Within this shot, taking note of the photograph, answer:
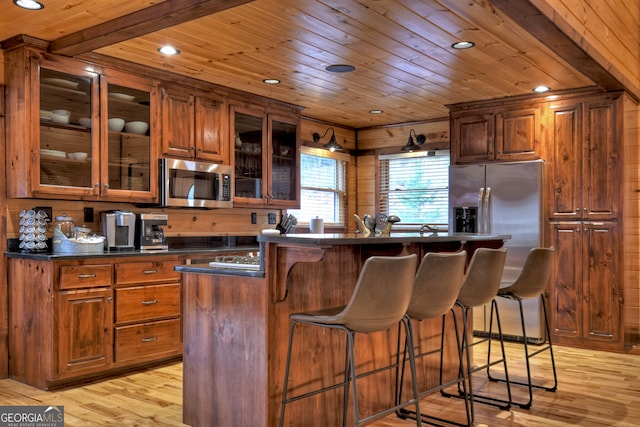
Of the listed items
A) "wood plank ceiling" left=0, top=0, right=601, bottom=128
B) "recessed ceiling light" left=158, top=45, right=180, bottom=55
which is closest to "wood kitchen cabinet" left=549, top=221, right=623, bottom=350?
"wood plank ceiling" left=0, top=0, right=601, bottom=128

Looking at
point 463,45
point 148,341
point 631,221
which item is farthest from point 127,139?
point 631,221

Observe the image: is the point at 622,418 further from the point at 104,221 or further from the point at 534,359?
the point at 104,221

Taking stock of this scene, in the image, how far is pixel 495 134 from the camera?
5582 mm

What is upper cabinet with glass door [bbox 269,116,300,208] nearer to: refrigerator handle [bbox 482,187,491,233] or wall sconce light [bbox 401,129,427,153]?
wall sconce light [bbox 401,129,427,153]

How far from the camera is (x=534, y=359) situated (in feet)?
15.2

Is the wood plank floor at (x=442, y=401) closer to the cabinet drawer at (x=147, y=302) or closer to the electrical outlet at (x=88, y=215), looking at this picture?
the cabinet drawer at (x=147, y=302)

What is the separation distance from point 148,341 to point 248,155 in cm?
201

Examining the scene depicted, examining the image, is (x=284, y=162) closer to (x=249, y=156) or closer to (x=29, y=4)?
(x=249, y=156)

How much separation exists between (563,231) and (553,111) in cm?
109

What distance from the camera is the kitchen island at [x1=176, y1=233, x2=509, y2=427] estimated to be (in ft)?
8.72

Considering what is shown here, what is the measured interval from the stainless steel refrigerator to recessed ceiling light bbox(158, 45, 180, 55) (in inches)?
118

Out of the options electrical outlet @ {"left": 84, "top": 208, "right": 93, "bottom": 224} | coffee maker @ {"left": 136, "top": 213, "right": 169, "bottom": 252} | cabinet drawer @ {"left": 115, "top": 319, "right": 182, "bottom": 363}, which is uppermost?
electrical outlet @ {"left": 84, "top": 208, "right": 93, "bottom": 224}

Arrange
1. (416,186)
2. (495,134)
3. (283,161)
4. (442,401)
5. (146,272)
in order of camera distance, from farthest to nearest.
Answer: (416,186) → (283,161) → (495,134) → (146,272) → (442,401)

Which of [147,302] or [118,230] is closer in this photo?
[147,302]
